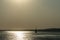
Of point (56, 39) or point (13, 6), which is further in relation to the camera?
point (13, 6)

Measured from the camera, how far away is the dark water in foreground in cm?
70

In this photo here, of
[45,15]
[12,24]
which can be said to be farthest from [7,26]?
[45,15]

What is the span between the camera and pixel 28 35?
719 mm

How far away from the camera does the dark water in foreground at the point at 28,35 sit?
0.70 m

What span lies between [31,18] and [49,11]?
13 cm

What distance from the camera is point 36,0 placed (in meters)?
0.82

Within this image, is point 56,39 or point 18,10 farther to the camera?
point 18,10

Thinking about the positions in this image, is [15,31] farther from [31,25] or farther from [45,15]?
[45,15]

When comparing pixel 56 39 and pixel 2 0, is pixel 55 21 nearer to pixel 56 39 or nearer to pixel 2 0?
pixel 56 39

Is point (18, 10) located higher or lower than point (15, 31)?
higher

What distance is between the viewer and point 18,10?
2.62 feet

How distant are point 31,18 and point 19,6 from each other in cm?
13

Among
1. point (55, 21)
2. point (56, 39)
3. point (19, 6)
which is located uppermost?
point (19, 6)

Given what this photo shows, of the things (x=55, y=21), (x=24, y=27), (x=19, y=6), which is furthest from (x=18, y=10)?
A: (x=55, y=21)
